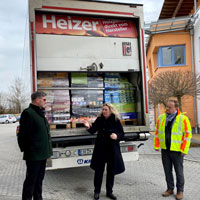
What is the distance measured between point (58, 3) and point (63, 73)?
1.31m

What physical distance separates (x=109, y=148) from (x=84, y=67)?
63.4 inches

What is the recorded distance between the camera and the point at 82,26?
4750 millimetres

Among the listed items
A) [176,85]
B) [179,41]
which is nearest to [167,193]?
[176,85]

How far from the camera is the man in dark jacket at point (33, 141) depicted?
329 centimetres

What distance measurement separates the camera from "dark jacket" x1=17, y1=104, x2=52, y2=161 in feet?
10.7

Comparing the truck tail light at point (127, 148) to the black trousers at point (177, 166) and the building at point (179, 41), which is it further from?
the building at point (179, 41)

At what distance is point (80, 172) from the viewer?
5.81m

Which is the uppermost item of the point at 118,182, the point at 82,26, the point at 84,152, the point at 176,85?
the point at 82,26

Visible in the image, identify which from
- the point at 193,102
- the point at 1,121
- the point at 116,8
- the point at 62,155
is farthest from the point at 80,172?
the point at 1,121

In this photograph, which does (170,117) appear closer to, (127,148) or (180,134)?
(180,134)

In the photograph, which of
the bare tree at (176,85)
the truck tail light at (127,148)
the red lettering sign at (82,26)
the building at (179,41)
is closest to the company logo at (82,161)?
the truck tail light at (127,148)

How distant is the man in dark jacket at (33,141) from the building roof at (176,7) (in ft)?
43.2

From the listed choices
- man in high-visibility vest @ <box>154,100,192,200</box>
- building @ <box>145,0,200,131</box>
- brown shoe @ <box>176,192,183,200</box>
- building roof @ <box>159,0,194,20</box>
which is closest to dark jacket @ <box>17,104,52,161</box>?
man in high-visibility vest @ <box>154,100,192,200</box>

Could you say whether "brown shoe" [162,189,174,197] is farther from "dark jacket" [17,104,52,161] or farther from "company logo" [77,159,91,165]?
"dark jacket" [17,104,52,161]
